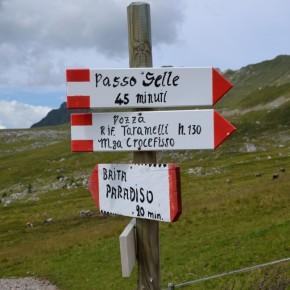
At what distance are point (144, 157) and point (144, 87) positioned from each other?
84cm

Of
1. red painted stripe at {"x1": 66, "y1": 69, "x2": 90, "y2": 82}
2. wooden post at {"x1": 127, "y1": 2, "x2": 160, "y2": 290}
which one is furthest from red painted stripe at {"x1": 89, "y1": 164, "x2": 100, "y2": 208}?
red painted stripe at {"x1": 66, "y1": 69, "x2": 90, "y2": 82}

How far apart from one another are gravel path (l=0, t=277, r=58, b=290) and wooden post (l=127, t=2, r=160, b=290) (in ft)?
50.6

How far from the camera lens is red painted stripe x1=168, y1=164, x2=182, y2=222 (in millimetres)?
5691

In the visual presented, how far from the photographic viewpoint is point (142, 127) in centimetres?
615

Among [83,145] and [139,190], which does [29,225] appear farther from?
[139,190]

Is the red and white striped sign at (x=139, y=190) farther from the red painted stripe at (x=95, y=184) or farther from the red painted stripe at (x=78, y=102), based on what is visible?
the red painted stripe at (x=78, y=102)

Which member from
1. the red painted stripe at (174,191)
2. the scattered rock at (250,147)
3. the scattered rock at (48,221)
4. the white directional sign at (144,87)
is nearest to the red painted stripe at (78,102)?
the white directional sign at (144,87)

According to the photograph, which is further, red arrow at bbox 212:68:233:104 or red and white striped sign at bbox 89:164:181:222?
red arrow at bbox 212:68:233:104

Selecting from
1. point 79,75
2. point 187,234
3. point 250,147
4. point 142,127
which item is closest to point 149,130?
point 142,127

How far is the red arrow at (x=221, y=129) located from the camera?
5.78 meters

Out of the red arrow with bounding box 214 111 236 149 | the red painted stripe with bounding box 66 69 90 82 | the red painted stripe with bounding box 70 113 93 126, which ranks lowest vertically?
the red arrow with bounding box 214 111 236 149

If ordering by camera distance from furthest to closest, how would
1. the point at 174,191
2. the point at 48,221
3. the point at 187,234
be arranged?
the point at 48,221
the point at 187,234
the point at 174,191

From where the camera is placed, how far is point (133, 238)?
20.8 feet

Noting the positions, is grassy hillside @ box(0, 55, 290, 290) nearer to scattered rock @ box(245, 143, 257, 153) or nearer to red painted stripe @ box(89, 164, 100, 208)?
red painted stripe @ box(89, 164, 100, 208)
